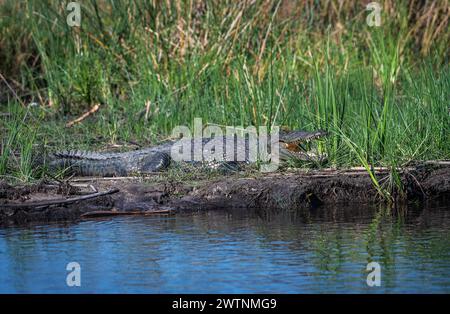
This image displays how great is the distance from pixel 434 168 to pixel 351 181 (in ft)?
2.18

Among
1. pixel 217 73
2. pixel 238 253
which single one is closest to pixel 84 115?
pixel 217 73

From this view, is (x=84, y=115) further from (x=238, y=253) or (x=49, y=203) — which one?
(x=238, y=253)

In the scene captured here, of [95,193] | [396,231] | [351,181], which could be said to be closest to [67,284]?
[95,193]

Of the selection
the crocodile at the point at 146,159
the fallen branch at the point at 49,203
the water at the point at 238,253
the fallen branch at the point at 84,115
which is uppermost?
the fallen branch at the point at 84,115

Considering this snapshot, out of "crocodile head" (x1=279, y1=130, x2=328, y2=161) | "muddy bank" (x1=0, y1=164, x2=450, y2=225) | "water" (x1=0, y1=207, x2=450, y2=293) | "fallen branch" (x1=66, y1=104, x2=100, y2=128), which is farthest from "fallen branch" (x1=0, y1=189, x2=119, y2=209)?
"fallen branch" (x1=66, y1=104, x2=100, y2=128)

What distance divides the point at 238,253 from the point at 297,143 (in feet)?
7.07

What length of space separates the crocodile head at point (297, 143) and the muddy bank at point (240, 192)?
0.27 metres

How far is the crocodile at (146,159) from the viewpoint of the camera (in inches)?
270

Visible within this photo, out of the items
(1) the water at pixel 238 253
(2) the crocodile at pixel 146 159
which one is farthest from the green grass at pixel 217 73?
(1) the water at pixel 238 253

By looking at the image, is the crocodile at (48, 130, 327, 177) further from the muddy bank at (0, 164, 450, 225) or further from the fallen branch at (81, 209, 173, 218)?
the fallen branch at (81, 209, 173, 218)

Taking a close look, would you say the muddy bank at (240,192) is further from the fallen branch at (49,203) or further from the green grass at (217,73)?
the green grass at (217,73)

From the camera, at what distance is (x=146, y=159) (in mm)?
7270

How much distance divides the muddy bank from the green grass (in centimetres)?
20
